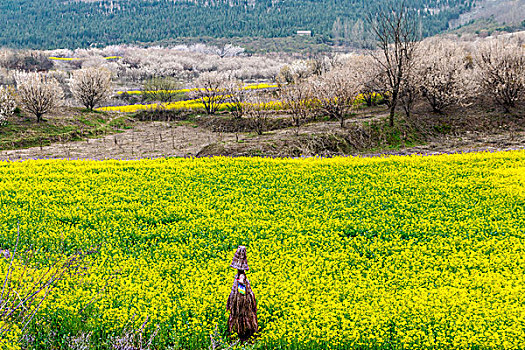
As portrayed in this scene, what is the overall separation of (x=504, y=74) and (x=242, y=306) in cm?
3730

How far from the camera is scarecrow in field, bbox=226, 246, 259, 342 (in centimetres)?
852

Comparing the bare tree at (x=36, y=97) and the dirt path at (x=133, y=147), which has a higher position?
the bare tree at (x=36, y=97)

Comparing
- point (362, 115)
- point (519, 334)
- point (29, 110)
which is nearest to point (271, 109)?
point (362, 115)

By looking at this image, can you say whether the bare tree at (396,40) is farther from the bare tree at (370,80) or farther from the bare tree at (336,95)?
the bare tree at (336,95)

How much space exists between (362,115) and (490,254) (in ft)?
95.7

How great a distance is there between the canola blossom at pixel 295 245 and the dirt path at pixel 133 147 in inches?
448

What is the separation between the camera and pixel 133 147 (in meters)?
37.6

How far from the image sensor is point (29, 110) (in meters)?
44.7

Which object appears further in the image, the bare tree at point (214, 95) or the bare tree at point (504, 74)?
the bare tree at point (214, 95)

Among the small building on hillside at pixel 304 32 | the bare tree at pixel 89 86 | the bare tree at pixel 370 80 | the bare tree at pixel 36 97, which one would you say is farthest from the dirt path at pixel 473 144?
the small building on hillside at pixel 304 32

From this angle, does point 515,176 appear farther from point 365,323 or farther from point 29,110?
point 29,110

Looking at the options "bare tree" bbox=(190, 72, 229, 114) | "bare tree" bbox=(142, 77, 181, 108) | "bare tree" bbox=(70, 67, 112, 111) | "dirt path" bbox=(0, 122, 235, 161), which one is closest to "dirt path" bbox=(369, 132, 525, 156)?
"dirt path" bbox=(0, 122, 235, 161)

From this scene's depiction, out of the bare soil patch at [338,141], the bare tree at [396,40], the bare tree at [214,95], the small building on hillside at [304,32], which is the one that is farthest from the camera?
the small building on hillside at [304,32]

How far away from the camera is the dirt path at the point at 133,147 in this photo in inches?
1318
